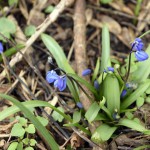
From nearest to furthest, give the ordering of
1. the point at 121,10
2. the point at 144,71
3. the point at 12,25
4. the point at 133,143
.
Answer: the point at 133,143, the point at 144,71, the point at 12,25, the point at 121,10

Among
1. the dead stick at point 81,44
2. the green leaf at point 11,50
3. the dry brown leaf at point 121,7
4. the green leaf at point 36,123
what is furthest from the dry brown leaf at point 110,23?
the green leaf at point 36,123

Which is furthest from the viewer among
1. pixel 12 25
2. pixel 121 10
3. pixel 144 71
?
pixel 121 10

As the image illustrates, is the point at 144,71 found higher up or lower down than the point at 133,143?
higher up

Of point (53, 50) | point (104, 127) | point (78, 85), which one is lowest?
point (104, 127)

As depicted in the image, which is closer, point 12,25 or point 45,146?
point 45,146

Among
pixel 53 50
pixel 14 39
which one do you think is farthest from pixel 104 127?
pixel 14 39

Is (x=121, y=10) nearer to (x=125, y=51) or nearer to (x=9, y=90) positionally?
(x=125, y=51)

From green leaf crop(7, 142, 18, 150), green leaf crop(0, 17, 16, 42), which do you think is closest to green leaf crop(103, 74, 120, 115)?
green leaf crop(7, 142, 18, 150)
